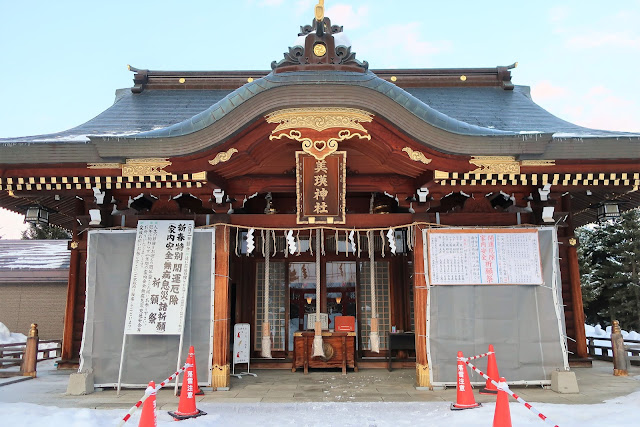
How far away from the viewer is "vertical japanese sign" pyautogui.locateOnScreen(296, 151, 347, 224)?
7.60 m

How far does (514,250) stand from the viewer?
7770 millimetres

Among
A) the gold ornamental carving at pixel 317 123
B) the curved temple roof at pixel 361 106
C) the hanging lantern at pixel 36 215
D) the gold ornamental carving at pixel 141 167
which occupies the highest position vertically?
the curved temple roof at pixel 361 106

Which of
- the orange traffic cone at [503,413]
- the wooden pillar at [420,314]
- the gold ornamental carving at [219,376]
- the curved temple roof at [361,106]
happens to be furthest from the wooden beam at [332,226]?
the orange traffic cone at [503,413]

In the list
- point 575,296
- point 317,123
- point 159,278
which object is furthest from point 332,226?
point 575,296

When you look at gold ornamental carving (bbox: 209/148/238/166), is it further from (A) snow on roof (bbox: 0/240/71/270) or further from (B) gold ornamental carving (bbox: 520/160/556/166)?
(A) snow on roof (bbox: 0/240/71/270)

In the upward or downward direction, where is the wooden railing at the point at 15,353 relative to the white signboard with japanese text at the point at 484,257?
downward

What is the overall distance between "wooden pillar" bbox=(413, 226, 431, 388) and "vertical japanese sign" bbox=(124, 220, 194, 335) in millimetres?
4022

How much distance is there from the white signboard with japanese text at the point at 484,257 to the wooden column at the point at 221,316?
3620 mm

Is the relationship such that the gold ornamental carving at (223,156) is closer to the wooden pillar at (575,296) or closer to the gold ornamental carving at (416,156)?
the gold ornamental carving at (416,156)

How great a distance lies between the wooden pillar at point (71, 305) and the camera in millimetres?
9625

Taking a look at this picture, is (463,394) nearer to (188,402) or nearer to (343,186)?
(343,186)

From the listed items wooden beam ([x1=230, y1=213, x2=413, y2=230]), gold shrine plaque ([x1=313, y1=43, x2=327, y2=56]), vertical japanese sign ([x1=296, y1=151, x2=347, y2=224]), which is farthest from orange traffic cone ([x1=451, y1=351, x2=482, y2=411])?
gold shrine plaque ([x1=313, y1=43, x2=327, y2=56])

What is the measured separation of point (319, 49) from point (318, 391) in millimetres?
5781

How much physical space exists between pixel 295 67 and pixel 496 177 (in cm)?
392
